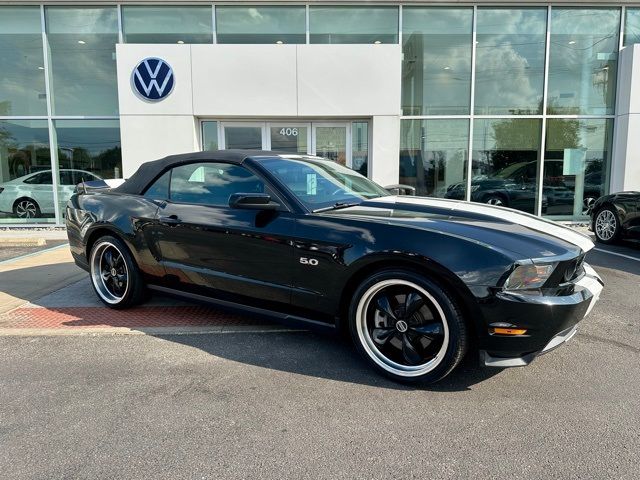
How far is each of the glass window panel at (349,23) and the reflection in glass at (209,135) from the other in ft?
9.98

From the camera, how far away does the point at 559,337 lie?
2.86m

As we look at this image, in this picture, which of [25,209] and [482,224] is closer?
[482,224]

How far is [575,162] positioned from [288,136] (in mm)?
6941

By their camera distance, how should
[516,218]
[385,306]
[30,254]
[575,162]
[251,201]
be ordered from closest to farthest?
1. [385,306]
2. [251,201]
3. [516,218]
4. [30,254]
5. [575,162]

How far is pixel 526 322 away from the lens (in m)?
2.68

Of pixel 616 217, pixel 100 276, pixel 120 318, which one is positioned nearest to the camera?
pixel 120 318

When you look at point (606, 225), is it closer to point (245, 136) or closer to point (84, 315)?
point (245, 136)

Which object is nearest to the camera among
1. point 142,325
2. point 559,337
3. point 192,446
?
point 192,446

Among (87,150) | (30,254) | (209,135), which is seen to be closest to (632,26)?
(209,135)

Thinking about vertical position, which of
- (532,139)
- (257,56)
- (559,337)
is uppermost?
(257,56)

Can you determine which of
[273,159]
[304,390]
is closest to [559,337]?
[304,390]

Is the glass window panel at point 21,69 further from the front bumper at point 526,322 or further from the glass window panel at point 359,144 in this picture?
the front bumper at point 526,322

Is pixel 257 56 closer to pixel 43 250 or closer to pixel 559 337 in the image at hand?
pixel 43 250

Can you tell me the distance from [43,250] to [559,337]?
8.41 metres
